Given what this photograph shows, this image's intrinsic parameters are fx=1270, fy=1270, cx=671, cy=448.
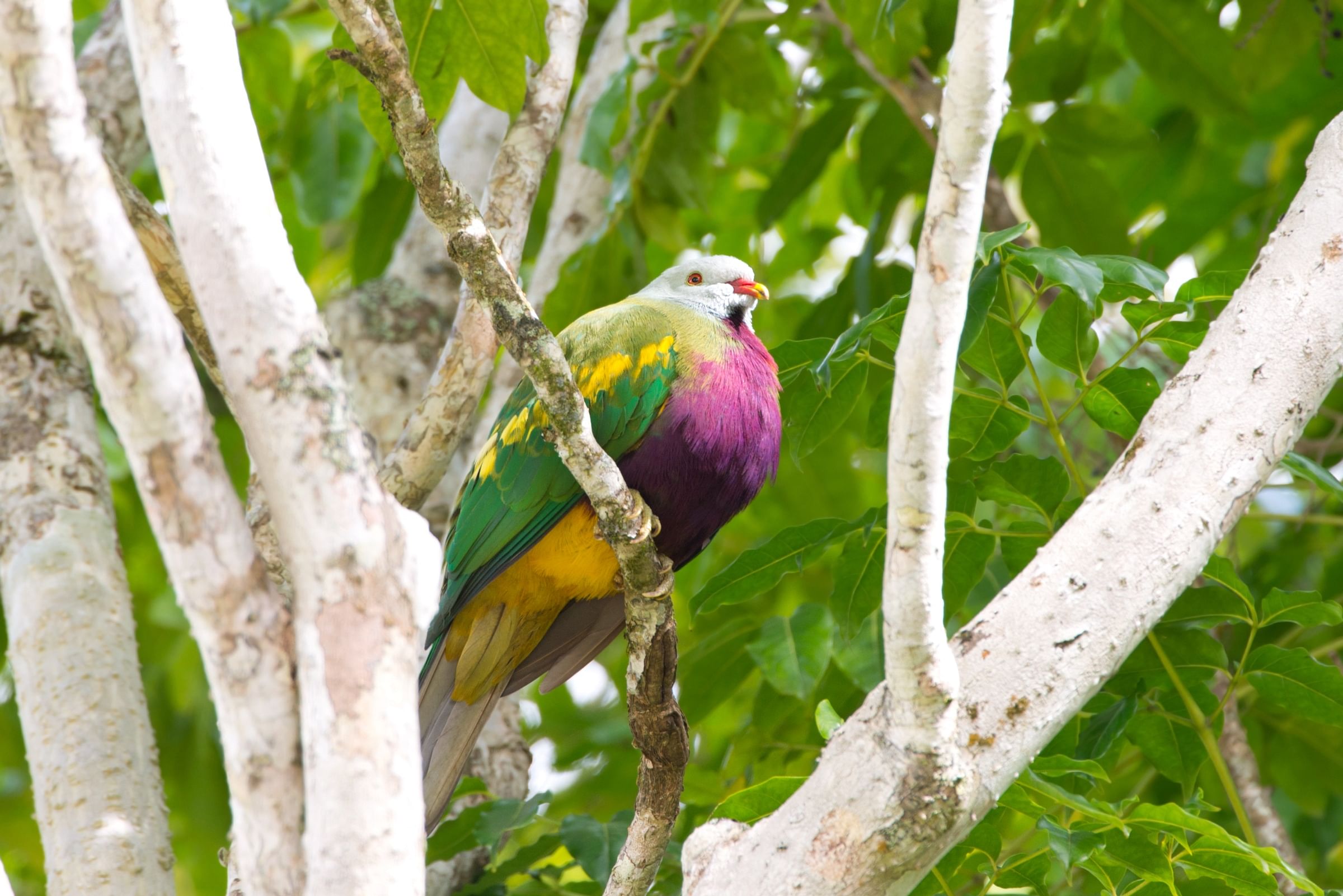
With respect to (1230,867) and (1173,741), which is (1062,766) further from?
(1173,741)

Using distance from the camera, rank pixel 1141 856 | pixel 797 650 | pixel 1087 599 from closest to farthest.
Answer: pixel 1087 599 < pixel 1141 856 < pixel 797 650

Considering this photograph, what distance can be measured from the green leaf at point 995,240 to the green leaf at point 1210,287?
0.42 meters

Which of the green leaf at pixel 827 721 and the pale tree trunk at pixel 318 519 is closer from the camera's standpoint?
the pale tree trunk at pixel 318 519

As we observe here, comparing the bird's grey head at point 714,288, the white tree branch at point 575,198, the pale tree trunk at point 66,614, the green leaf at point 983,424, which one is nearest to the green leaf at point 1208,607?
the green leaf at point 983,424

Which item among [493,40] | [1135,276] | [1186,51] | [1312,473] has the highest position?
[493,40]

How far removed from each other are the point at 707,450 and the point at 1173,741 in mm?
1055

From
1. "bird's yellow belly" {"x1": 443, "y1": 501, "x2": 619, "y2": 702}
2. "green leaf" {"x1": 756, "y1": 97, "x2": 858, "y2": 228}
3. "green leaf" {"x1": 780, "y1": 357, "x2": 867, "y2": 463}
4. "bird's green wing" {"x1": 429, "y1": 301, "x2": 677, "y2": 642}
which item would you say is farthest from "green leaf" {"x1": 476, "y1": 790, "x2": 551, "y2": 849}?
"green leaf" {"x1": 756, "y1": 97, "x2": 858, "y2": 228}

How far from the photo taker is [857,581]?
2488 mm

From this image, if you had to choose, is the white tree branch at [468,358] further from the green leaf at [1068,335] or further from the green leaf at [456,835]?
the green leaf at [1068,335]

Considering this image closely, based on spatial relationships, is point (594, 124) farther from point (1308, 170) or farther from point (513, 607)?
point (1308, 170)

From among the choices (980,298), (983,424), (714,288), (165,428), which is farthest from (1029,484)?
(165,428)

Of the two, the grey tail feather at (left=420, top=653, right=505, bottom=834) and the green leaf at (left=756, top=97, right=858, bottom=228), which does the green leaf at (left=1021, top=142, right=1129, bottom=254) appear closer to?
the green leaf at (left=756, top=97, right=858, bottom=228)

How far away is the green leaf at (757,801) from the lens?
6.22 ft

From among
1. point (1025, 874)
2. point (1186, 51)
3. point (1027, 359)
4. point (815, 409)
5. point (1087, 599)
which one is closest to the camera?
point (1087, 599)
